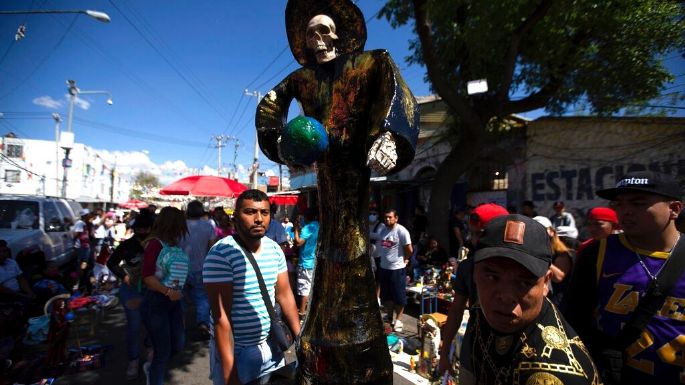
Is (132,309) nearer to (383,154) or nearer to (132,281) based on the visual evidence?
(132,281)

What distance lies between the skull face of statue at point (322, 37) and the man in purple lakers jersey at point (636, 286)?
1.51m

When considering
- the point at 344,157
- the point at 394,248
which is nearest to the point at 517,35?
the point at 394,248

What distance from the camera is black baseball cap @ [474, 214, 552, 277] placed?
3.35 ft

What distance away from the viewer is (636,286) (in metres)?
1.68

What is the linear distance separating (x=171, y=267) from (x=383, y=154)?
2721 mm

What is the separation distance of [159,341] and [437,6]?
290 inches

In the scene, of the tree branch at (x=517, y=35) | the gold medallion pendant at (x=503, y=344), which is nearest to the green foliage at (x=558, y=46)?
the tree branch at (x=517, y=35)

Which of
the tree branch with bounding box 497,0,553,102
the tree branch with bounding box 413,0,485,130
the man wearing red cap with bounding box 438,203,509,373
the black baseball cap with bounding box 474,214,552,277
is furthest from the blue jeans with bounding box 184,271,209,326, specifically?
the tree branch with bounding box 497,0,553,102

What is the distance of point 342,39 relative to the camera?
1.52m

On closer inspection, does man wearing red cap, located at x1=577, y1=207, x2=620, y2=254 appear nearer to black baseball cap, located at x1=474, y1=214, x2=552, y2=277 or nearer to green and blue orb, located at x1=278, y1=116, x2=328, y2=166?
black baseball cap, located at x1=474, y1=214, x2=552, y2=277

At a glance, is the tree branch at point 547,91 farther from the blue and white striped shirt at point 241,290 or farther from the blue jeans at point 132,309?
the blue jeans at point 132,309

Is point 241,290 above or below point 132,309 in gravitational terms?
above

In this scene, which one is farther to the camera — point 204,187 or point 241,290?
point 204,187

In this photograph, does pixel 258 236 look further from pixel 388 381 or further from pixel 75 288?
pixel 75 288
